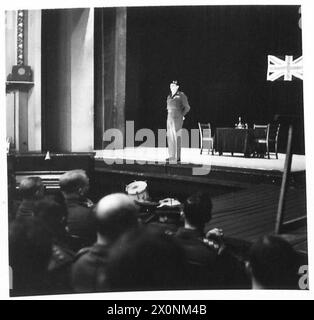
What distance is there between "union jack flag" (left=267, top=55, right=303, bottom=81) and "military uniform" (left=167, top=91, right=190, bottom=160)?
52 centimetres

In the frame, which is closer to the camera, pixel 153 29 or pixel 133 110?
pixel 153 29

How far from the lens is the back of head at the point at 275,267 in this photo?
2.09m

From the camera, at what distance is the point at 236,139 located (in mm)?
4207

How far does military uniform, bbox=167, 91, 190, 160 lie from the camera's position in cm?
236

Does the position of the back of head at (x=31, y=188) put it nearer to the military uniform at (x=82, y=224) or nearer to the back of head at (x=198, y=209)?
the military uniform at (x=82, y=224)

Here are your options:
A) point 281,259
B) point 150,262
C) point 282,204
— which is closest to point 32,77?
point 150,262

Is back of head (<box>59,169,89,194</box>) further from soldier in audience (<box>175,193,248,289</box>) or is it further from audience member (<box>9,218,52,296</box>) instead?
soldier in audience (<box>175,193,248,289</box>)

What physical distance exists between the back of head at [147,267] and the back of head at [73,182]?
0.41 m

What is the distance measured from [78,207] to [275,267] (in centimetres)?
110

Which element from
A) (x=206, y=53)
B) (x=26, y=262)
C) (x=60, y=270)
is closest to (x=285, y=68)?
(x=206, y=53)

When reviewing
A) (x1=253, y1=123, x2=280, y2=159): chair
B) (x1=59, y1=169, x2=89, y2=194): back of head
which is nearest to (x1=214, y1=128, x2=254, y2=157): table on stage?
(x1=253, y1=123, x2=280, y2=159): chair
